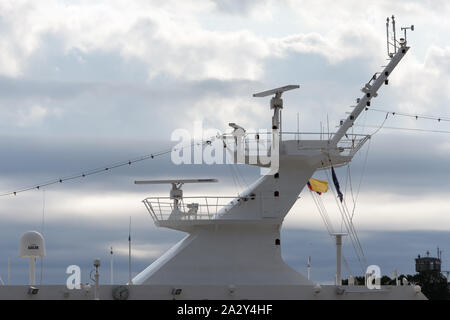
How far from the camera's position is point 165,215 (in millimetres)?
44938

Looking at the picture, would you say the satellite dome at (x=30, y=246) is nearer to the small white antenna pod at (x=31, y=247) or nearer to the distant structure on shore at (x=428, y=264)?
the small white antenna pod at (x=31, y=247)

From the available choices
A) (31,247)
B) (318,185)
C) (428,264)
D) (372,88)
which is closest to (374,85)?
(372,88)

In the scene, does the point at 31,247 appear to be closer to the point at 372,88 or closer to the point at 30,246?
the point at 30,246

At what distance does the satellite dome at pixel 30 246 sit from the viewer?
144 feet

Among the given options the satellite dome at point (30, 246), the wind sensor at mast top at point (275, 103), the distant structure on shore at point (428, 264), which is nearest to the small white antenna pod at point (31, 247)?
the satellite dome at point (30, 246)

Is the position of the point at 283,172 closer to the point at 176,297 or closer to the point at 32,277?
the point at 176,297

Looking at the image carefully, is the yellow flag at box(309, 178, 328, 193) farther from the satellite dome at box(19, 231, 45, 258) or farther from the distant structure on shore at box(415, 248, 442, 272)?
the distant structure on shore at box(415, 248, 442, 272)

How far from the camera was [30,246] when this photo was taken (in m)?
44.0

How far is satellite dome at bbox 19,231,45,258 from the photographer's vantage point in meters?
44.0

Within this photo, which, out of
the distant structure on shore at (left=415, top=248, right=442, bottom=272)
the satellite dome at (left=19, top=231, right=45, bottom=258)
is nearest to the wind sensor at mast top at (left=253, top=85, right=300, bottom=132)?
the satellite dome at (left=19, top=231, right=45, bottom=258)
